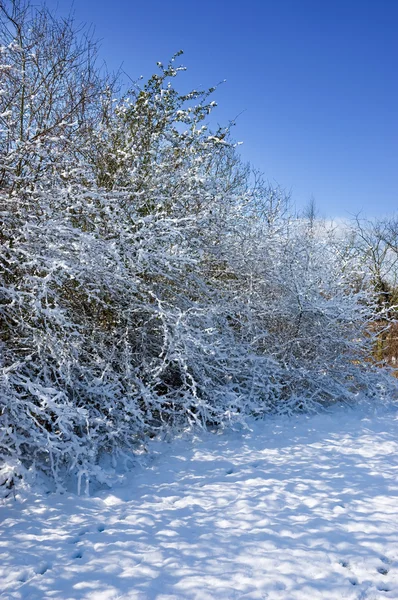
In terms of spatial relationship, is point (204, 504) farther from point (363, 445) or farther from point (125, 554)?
point (363, 445)

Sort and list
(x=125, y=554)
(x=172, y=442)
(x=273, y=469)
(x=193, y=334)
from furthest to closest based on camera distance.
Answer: (x=193, y=334), (x=172, y=442), (x=273, y=469), (x=125, y=554)

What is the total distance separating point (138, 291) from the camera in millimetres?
5168

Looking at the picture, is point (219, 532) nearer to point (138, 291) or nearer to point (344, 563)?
point (344, 563)

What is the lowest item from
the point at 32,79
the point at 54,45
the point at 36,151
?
the point at 36,151

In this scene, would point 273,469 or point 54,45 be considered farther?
point 54,45

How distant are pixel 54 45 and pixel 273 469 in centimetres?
730

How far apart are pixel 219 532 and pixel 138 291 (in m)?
2.81

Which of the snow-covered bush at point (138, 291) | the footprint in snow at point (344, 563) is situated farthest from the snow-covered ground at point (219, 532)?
the snow-covered bush at point (138, 291)

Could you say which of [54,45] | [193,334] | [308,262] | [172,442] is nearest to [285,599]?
[172,442]

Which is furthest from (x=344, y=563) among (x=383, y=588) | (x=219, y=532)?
(x=219, y=532)

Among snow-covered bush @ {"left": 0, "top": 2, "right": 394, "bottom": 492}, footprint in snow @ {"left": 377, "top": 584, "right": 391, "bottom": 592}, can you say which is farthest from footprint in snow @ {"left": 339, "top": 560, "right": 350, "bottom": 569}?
snow-covered bush @ {"left": 0, "top": 2, "right": 394, "bottom": 492}

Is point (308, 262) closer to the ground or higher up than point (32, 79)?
closer to the ground

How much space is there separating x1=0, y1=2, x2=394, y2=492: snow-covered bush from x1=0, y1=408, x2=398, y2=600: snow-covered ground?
50cm

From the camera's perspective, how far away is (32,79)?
19.8 ft
